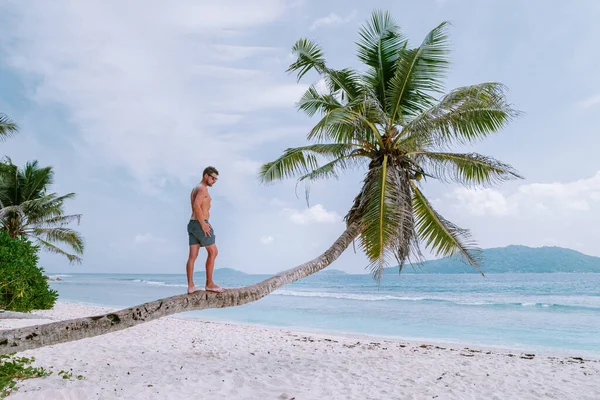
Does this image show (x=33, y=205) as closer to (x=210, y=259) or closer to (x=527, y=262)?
(x=210, y=259)

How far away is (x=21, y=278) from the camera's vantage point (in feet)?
39.0

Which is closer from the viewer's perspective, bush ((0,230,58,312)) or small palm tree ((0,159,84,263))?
bush ((0,230,58,312))

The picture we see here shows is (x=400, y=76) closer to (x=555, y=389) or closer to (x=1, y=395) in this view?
(x=555, y=389)

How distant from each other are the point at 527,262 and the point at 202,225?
96.0 meters

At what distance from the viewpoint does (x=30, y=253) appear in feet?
44.5

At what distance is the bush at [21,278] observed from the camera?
11.7 metres

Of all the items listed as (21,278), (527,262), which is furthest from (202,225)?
(527,262)

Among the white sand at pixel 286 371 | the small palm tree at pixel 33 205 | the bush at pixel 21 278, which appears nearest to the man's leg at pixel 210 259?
the white sand at pixel 286 371

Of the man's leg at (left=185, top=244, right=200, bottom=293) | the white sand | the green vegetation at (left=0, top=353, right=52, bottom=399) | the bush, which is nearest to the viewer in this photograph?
the man's leg at (left=185, top=244, right=200, bottom=293)

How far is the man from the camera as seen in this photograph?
4.82 m

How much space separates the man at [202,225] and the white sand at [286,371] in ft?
7.01

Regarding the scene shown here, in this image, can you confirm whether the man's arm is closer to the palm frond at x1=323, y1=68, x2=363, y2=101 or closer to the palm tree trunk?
the palm tree trunk

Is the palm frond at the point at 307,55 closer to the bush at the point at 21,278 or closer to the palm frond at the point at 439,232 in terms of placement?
the palm frond at the point at 439,232

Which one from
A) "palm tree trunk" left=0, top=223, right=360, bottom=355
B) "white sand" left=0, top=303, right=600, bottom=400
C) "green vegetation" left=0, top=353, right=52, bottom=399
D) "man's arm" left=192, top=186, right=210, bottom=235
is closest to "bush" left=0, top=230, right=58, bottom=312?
"white sand" left=0, top=303, right=600, bottom=400
